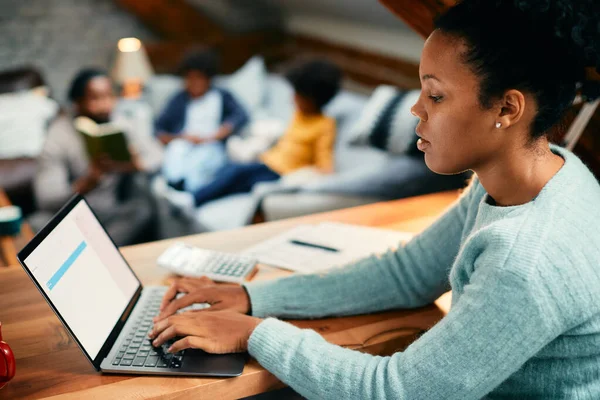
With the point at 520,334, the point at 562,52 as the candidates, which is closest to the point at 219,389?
the point at 520,334

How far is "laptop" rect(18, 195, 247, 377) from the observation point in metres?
0.98

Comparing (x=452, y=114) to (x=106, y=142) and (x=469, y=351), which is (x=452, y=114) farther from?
(x=106, y=142)

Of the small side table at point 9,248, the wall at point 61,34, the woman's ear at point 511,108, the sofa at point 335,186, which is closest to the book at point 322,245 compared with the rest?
the woman's ear at point 511,108

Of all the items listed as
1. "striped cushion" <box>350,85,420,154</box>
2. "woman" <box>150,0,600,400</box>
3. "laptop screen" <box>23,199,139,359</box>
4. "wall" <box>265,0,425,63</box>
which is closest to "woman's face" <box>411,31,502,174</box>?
"woman" <box>150,0,600,400</box>

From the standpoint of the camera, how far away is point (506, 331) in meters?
0.81

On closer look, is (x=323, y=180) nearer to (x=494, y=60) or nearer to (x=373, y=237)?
(x=373, y=237)

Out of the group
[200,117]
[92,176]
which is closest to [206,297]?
[92,176]

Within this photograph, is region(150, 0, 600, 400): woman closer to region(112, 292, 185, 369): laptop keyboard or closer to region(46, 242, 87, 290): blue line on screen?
region(112, 292, 185, 369): laptop keyboard

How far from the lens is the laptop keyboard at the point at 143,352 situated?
1.02m

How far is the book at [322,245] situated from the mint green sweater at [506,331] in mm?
344

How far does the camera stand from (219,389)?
3.27 feet

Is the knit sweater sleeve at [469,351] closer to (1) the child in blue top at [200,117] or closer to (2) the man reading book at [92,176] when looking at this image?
(2) the man reading book at [92,176]

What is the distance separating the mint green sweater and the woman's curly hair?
0.15 meters

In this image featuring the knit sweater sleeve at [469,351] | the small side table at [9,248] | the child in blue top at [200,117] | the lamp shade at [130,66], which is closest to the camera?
the knit sweater sleeve at [469,351]
